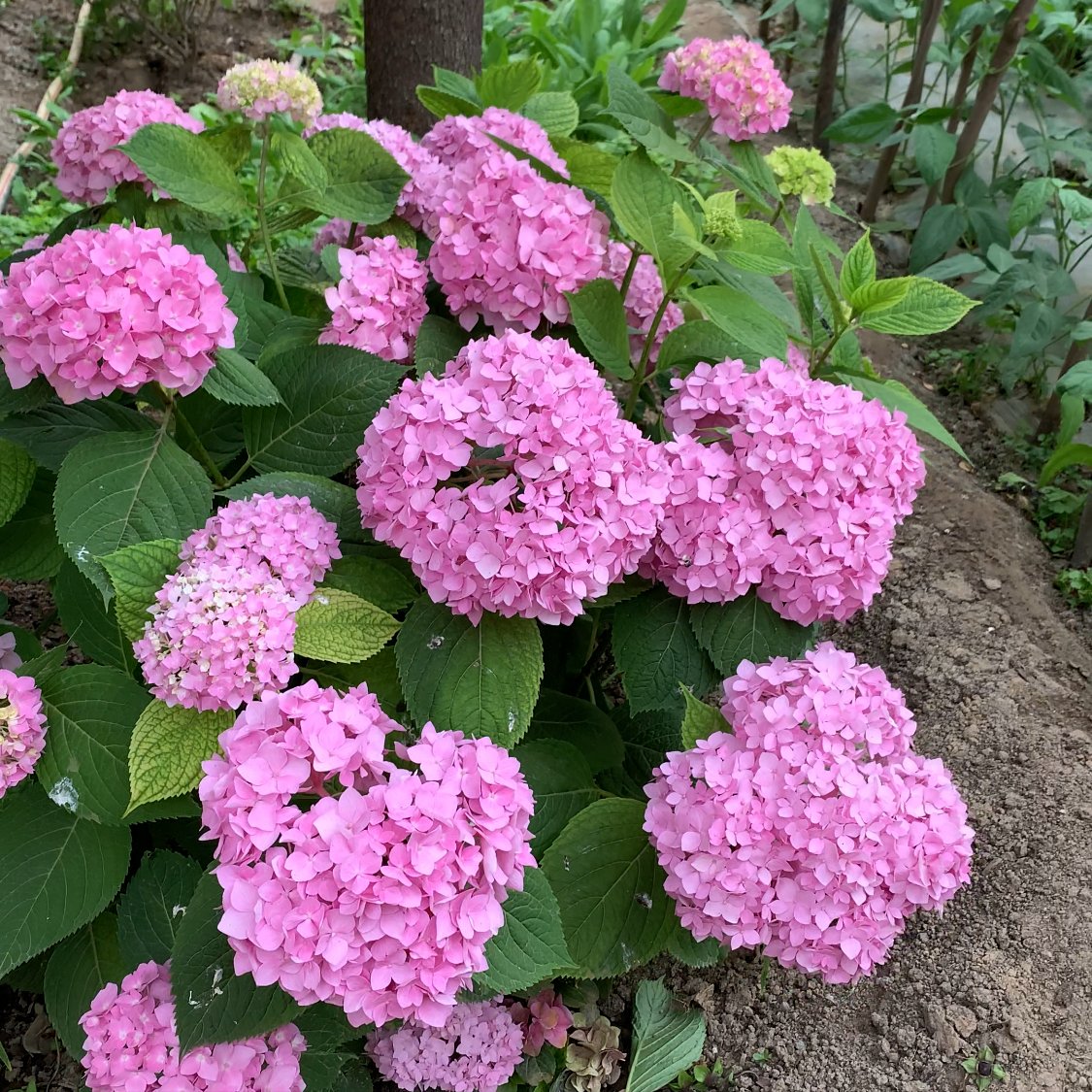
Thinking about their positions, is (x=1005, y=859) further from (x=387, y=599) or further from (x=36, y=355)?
(x=36, y=355)

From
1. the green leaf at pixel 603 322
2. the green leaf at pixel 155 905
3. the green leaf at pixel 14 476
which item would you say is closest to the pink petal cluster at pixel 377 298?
the green leaf at pixel 603 322

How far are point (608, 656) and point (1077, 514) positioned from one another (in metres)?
1.53

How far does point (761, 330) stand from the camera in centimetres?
155

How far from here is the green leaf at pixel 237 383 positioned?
1.41m

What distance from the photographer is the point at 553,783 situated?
1.55m

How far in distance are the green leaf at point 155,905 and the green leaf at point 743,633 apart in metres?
0.83

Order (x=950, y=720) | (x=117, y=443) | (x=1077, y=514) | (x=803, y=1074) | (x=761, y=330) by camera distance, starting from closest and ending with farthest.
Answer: (x=117, y=443)
(x=761, y=330)
(x=803, y=1074)
(x=950, y=720)
(x=1077, y=514)

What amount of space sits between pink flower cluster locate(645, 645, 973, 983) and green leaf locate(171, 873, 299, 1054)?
549mm

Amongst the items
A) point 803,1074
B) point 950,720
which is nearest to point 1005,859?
point 950,720

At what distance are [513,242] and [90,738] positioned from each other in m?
0.98

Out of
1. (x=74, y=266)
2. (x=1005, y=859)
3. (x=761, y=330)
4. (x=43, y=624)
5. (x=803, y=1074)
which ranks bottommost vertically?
(x=803, y=1074)

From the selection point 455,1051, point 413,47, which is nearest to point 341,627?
point 455,1051

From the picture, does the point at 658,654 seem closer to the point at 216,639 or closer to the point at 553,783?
the point at 553,783

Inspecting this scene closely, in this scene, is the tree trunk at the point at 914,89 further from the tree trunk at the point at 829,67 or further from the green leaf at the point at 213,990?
the green leaf at the point at 213,990
